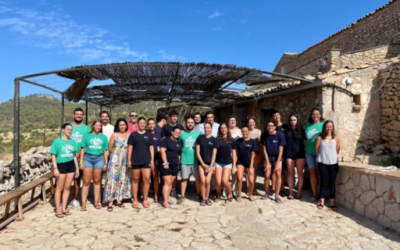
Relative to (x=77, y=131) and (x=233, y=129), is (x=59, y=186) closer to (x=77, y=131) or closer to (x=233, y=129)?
(x=77, y=131)

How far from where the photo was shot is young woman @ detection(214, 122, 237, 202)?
15.6ft

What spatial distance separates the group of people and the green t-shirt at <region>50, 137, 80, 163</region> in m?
0.02

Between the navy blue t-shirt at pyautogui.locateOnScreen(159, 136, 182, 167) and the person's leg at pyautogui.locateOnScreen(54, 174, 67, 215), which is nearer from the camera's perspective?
the person's leg at pyautogui.locateOnScreen(54, 174, 67, 215)

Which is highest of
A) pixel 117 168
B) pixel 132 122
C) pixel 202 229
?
pixel 132 122

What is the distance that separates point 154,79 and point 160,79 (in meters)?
0.15

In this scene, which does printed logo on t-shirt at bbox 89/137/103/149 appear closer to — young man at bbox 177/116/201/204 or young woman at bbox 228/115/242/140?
young man at bbox 177/116/201/204

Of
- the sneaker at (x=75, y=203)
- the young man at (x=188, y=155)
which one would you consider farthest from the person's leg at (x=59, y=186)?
the young man at (x=188, y=155)

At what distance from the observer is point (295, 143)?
492 centimetres

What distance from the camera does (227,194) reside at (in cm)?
503

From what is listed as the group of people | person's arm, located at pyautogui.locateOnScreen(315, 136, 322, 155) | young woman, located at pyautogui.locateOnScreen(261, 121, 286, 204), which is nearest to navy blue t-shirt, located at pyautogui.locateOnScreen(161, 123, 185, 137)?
the group of people

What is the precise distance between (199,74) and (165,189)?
2687 millimetres

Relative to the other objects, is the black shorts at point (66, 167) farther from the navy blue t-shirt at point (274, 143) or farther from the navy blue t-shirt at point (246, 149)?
the navy blue t-shirt at point (274, 143)

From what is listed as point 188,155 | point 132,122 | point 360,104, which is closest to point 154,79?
point 132,122

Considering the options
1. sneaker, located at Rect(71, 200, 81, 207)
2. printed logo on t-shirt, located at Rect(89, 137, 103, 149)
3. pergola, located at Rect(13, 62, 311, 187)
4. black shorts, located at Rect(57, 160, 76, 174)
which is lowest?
sneaker, located at Rect(71, 200, 81, 207)
